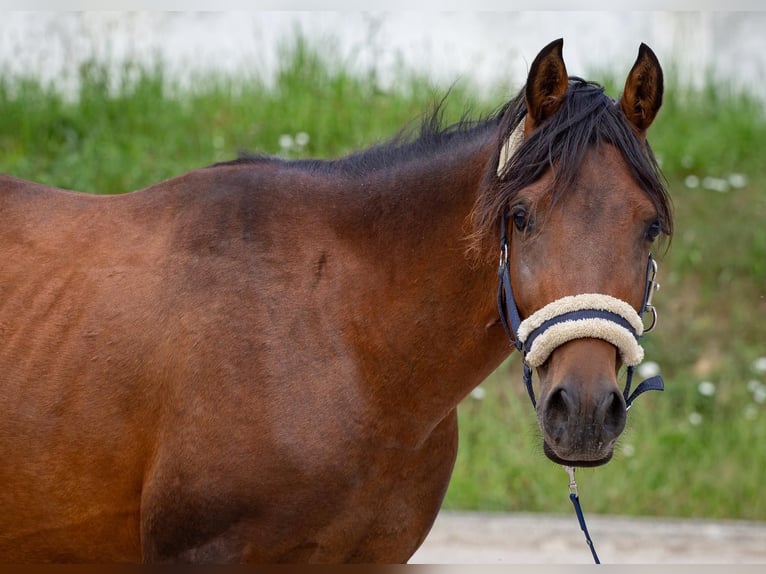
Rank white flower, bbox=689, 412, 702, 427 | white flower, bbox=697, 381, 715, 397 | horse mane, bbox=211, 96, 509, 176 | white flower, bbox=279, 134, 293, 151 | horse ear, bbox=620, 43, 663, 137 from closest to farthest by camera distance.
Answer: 1. horse ear, bbox=620, 43, 663, 137
2. horse mane, bbox=211, 96, 509, 176
3. white flower, bbox=689, 412, 702, 427
4. white flower, bbox=697, 381, 715, 397
5. white flower, bbox=279, 134, 293, 151

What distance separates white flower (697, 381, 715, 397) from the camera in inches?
286

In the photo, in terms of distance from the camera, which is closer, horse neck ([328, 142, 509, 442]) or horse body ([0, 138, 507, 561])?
horse body ([0, 138, 507, 561])

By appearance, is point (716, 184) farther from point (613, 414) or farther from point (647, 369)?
point (613, 414)

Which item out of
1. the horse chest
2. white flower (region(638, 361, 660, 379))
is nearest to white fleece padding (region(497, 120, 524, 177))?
the horse chest

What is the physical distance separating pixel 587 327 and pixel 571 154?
18.3 inches

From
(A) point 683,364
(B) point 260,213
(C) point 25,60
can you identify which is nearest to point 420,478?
(B) point 260,213

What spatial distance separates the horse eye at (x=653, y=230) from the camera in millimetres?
2545

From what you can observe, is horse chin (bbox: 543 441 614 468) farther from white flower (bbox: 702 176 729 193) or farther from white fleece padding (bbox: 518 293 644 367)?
white flower (bbox: 702 176 729 193)

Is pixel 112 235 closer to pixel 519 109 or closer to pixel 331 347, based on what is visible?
pixel 331 347

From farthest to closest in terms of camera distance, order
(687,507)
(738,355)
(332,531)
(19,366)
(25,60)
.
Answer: (25,60), (738,355), (687,507), (19,366), (332,531)

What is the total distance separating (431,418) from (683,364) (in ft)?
17.1

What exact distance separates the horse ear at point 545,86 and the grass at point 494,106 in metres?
4.03

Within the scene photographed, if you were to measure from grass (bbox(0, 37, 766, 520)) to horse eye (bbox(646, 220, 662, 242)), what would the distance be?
4243mm

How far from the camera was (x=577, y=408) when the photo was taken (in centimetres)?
235
